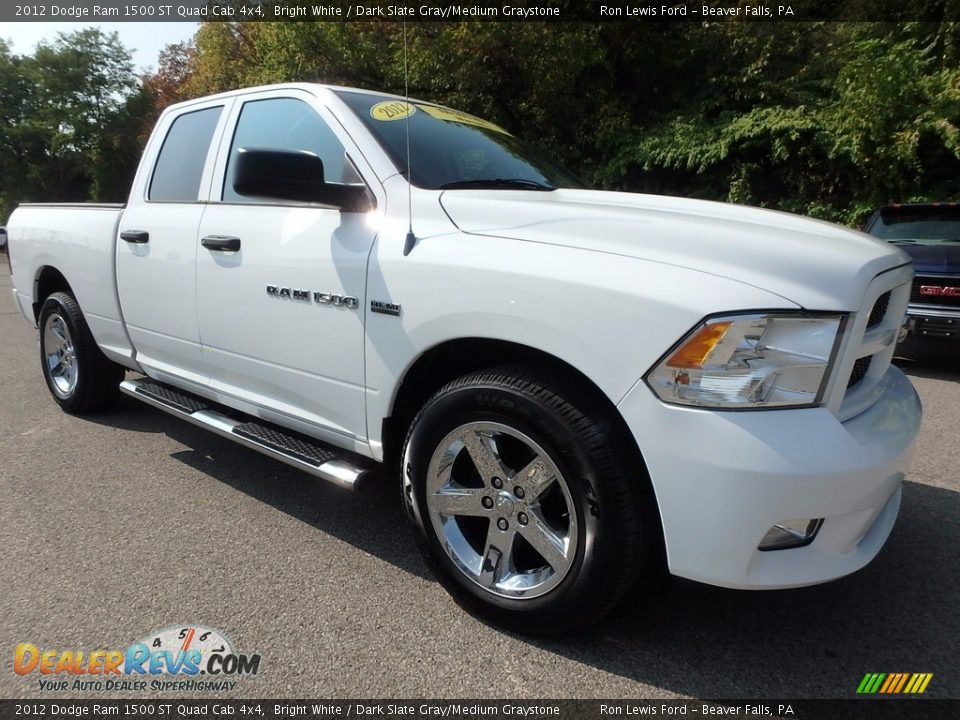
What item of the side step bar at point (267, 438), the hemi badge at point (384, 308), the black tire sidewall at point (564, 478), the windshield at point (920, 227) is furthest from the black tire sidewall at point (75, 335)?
the windshield at point (920, 227)

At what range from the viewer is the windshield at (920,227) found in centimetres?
596

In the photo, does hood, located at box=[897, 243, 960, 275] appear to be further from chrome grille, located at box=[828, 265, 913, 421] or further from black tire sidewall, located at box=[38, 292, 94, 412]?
black tire sidewall, located at box=[38, 292, 94, 412]

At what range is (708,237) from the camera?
1938 mm

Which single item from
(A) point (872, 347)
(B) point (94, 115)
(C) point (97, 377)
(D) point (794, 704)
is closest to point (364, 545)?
(D) point (794, 704)

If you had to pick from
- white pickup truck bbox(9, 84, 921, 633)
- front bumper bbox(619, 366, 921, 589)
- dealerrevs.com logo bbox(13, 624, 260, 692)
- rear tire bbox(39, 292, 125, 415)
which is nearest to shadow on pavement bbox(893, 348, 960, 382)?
white pickup truck bbox(9, 84, 921, 633)

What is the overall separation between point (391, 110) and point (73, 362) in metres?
2.97

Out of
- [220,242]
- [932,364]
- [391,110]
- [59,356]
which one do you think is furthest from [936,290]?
[59,356]

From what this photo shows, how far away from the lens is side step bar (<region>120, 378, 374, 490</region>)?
2.48 metres

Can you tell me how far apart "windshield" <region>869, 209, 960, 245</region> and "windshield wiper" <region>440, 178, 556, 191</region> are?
15.7 feet

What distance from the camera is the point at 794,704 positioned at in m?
1.90

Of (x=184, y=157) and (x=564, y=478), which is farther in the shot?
(x=184, y=157)

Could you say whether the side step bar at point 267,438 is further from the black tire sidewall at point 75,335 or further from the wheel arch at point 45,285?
the wheel arch at point 45,285

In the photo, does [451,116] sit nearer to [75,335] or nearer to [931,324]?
[75,335]

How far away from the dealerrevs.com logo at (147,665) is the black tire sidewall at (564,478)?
68cm
